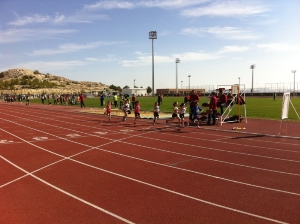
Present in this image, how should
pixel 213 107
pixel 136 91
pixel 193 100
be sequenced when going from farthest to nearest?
pixel 136 91 → pixel 193 100 → pixel 213 107

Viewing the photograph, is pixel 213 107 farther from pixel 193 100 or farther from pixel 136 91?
pixel 136 91

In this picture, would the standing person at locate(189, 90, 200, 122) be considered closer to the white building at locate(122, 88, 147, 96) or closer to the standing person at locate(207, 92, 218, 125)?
the standing person at locate(207, 92, 218, 125)

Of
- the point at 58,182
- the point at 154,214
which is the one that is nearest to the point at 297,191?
the point at 154,214

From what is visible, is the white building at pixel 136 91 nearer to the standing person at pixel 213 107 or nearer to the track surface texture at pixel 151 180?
the standing person at pixel 213 107

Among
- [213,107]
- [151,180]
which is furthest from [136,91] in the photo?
[151,180]

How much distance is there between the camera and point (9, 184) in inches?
299

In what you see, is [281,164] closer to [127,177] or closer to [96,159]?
[127,177]

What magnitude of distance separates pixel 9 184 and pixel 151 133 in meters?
8.80

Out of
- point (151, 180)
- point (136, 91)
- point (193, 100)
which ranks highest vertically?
point (136, 91)

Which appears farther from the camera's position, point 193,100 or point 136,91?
point 136,91

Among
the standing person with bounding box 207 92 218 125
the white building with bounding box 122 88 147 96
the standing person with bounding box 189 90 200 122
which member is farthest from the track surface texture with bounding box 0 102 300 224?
the white building with bounding box 122 88 147 96

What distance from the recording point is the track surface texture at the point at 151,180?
569 centimetres

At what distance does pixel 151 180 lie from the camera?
7707 mm

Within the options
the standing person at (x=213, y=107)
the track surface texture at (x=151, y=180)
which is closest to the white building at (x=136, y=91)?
the standing person at (x=213, y=107)
